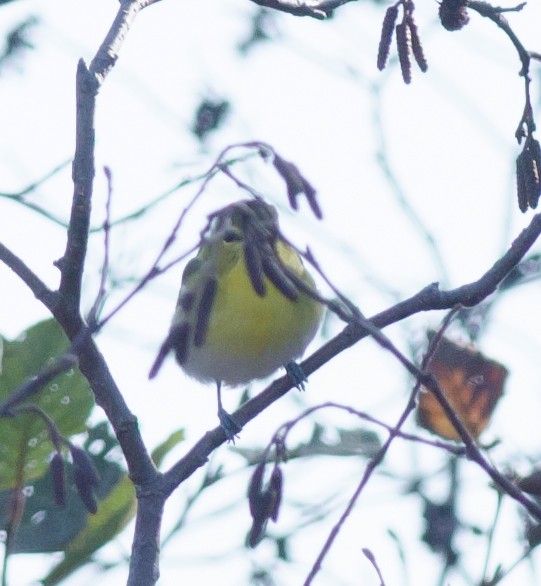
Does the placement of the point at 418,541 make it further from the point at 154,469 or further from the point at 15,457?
the point at 154,469

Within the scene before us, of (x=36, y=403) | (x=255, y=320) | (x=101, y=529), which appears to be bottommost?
(x=101, y=529)

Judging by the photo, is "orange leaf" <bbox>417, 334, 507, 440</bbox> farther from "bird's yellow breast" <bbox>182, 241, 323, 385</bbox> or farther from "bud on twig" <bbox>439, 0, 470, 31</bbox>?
"bird's yellow breast" <bbox>182, 241, 323, 385</bbox>

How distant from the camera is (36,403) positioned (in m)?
1.83

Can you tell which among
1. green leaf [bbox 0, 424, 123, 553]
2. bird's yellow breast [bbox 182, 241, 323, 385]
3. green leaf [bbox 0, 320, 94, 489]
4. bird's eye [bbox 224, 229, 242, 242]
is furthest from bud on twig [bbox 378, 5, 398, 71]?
bird's yellow breast [bbox 182, 241, 323, 385]

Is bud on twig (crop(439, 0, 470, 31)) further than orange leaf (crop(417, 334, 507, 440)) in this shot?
No

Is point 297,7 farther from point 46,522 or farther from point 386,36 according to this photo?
point 46,522

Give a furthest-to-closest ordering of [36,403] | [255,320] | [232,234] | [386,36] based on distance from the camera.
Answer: [255,320]
[36,403]
[232,234]
[386,36]

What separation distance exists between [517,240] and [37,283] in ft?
1.70

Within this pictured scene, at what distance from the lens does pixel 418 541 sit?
273 centimetres

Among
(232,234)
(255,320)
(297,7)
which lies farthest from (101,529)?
(255,320)

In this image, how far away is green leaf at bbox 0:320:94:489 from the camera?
1.79m

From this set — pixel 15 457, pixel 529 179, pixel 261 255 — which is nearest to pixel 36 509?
pixel 15 457

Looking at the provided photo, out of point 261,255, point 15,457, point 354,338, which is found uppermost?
point 15,457

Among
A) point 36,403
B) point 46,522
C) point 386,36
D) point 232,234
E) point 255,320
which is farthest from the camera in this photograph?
point 255,320
